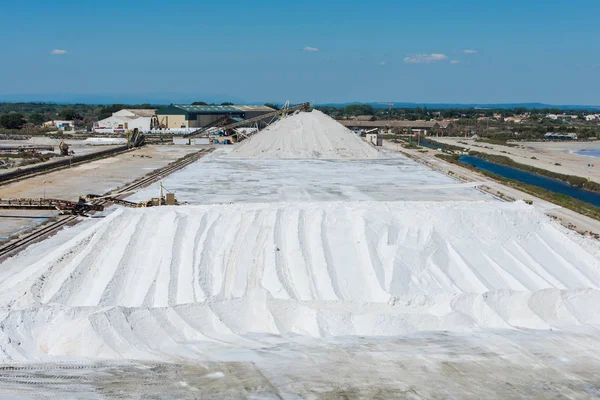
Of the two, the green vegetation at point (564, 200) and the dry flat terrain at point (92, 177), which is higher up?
the green vegetation at point (564, 200)

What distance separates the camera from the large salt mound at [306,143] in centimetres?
4538

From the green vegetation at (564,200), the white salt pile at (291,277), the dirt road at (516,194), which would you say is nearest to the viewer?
the white salt pile at (291,277)

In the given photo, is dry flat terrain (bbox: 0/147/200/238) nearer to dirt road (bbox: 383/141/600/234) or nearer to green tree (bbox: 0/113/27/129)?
dirt road (bbox: 383/141/600/234)

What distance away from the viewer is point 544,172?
42781 millimetres

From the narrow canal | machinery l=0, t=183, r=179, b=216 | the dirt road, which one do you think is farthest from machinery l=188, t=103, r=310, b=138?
machinery l=0, t=183, r=179, b=216

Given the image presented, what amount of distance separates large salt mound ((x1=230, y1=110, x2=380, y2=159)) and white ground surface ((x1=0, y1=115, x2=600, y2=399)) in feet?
84.7

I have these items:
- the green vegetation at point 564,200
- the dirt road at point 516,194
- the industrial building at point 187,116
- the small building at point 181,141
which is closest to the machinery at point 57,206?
the dirt road at point 516,194

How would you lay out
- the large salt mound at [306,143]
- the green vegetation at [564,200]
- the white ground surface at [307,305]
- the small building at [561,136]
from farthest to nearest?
the small building at [561,136] < the large salt mound at [306,143] < the green vegetation at [564,200] < the white ground surface at [307,305]

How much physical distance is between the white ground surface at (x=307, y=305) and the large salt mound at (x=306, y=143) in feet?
84.7

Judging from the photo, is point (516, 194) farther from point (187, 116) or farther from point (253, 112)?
point (253, 112)

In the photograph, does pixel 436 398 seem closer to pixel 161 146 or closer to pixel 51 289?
pixel 51 289

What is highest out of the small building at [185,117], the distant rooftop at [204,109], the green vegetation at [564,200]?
the distant rooftop at [204,109]

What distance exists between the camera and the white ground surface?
30.3ft

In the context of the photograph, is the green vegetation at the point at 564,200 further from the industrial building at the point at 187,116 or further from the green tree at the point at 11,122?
the green tree at the point at 11,122
